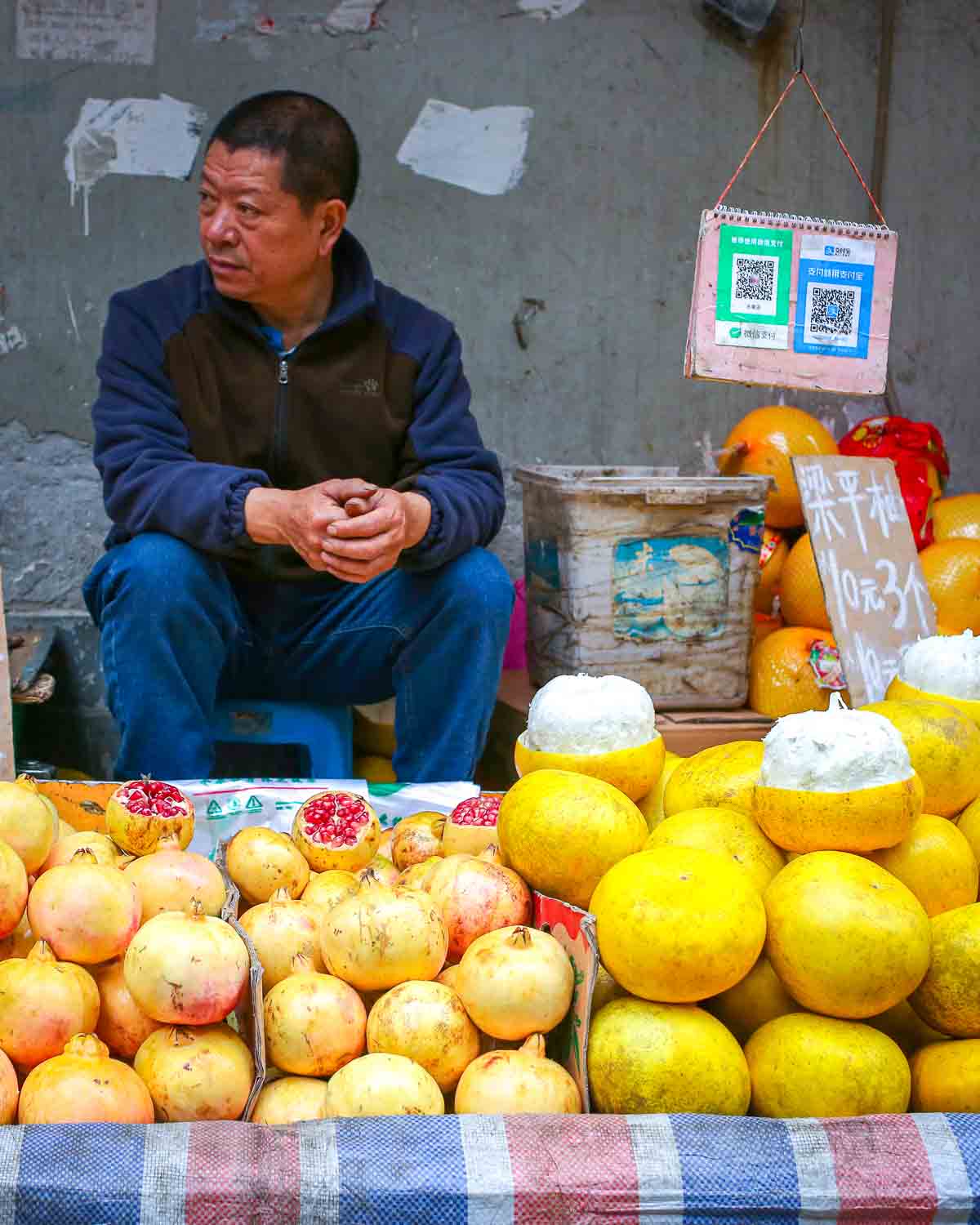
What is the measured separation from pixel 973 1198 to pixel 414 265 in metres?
2.82

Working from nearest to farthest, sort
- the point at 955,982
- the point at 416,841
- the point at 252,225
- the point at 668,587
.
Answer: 1. the point at 955,982
2. the point at 416,841
3. the point at 252,225
4. the point at 668,587

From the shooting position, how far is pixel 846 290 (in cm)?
242

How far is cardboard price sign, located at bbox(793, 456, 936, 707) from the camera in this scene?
2.45m

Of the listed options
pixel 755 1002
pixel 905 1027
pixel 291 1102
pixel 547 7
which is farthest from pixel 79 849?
pixel 547 7

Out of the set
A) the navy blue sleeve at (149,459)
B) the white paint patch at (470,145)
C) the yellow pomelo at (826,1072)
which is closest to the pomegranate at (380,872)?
the yellow pomelo at (826,1072)

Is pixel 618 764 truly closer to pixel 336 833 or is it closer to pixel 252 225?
pixel 336 833

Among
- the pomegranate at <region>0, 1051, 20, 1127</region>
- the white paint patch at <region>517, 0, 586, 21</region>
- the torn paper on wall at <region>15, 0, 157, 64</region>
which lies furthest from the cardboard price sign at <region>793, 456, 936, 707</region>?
the torn paper on wall at <region>15, 0, 157, 64</region>

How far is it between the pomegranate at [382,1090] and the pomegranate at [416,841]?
1.57 feet

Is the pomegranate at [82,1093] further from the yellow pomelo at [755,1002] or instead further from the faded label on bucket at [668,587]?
the faded label on bucket at [668,587]

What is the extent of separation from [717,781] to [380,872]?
431 mm

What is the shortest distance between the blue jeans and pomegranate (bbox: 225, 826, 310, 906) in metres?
0.78

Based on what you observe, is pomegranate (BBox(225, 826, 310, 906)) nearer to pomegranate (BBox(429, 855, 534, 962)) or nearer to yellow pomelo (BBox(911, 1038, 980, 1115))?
pomegranate (BBox(429, 855, 534, 962))

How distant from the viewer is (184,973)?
121 cm

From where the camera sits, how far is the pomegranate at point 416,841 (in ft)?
5.54
